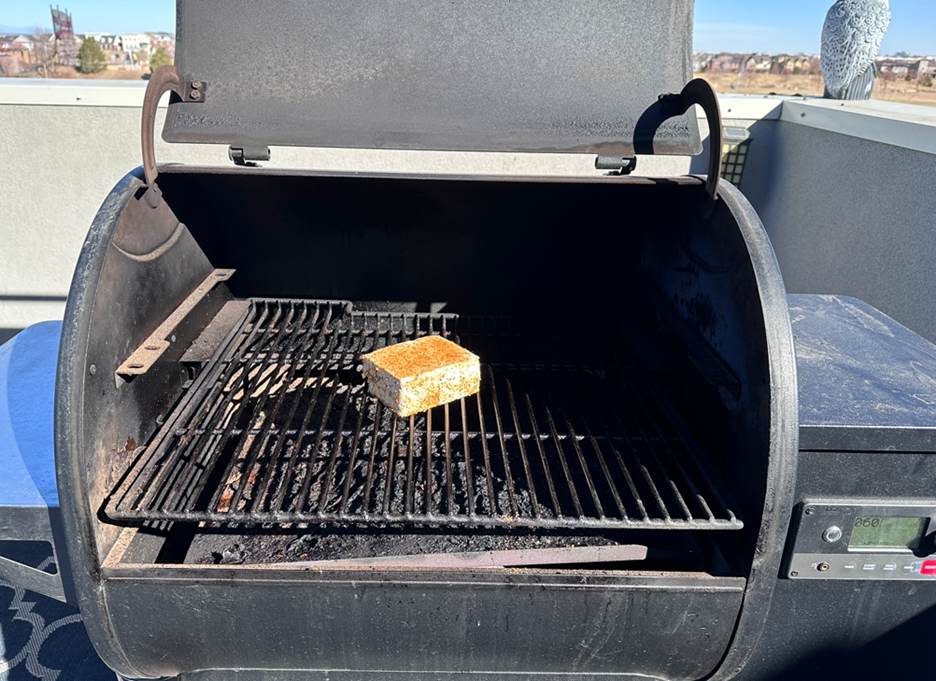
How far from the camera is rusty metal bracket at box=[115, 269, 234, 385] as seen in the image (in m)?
1.20

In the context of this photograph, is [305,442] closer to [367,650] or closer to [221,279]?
[367,650]

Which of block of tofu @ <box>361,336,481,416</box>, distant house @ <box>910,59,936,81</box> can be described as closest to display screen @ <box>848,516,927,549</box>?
block of tofu @ <box>361,336,481,416</box>

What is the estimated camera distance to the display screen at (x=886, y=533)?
1.26 meters

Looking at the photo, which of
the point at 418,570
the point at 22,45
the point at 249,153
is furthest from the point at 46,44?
the point at 418,570

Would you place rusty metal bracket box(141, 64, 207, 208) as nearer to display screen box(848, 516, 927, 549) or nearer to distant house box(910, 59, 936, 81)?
display screen box(848, 516, 927, 549)

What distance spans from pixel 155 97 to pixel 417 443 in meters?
0.97

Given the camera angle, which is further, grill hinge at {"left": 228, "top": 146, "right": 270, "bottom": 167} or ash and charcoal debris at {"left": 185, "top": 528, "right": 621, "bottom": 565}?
grill hinge at {"left": 228, "top": 146, "right": 270, "bottom": 167}

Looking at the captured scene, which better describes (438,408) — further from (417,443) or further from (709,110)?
(709,110)

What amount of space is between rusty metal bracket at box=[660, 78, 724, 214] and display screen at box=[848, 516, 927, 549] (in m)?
0.75

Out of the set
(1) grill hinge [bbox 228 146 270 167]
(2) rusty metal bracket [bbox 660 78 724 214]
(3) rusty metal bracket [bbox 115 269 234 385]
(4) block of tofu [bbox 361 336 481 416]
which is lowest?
(4) block of tofu [bbox 361 336 481 416]

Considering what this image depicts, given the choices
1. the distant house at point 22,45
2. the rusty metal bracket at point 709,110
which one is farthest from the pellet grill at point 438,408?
the distant house at point 22,45

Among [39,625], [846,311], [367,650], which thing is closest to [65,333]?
[367,650]

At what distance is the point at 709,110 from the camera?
4.34 feet

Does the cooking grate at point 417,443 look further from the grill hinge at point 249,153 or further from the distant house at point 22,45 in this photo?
the distant house at point 22,45
